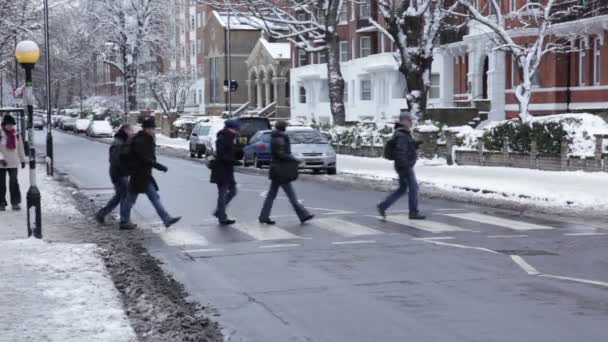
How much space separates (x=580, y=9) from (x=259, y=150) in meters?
14.9

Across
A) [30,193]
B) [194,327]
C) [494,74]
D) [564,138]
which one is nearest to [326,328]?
[194,327]

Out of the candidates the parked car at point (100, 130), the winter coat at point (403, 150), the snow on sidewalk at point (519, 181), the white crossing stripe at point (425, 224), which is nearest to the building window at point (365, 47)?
the parked car at point (100, 130)

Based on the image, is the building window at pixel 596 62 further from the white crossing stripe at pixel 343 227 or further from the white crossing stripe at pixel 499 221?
the white crossing stripe at pixel 343 227

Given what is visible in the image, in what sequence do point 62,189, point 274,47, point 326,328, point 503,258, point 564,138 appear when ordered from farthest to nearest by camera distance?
point 274,47 < point 564,138 < point 62,189 < point 503,258 < point 326,328

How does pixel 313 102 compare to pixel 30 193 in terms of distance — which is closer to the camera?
pixel 30 193

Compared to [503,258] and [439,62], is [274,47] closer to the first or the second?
[439,62]

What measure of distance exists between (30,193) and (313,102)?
61.8 metres

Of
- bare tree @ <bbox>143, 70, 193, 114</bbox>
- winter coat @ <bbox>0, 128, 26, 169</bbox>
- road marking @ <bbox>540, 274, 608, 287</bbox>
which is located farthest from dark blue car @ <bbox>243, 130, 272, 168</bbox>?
bare tree @ <bbox>143, 70, 193, 114</bbox>

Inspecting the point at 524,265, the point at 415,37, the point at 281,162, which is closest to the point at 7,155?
the point at 281,162

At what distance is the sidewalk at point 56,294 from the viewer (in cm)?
782

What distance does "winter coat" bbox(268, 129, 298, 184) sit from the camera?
1628cm

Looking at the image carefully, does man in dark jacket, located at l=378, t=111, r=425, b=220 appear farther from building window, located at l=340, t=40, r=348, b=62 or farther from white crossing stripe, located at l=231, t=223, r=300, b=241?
building window, located at l=340, t=40, r=348, b=62

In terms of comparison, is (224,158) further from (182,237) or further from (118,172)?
(182,237)

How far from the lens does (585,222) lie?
16078mm
